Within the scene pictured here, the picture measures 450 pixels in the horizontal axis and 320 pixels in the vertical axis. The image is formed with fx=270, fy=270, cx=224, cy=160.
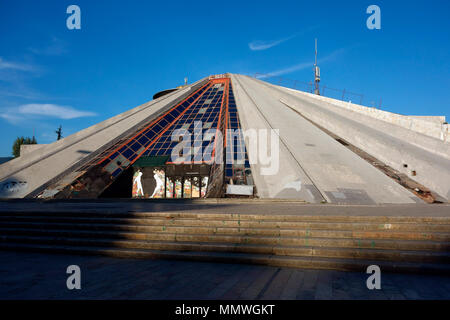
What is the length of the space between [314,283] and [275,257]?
1.09 meters

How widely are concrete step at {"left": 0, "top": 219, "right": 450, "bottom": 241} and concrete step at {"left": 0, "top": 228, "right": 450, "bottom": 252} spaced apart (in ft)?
0.50

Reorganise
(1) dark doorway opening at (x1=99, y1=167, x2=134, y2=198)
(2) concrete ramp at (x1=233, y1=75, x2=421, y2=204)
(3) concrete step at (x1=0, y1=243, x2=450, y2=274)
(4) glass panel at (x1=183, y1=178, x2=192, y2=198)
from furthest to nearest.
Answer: (4) glass panel at (x1=183, y1=178, x2=192, y2=198), (1) dark doorway opening at (x1=99, y1=167, x2=134, y2=198), (2) concrete ramp at (x1=233, y1=75, x2=421, y2=204), (3) concrete step at (x1=0, y1=243, x2=450, y2=274)

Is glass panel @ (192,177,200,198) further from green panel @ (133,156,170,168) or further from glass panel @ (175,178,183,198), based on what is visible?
green panel @ (133,156,170,168)

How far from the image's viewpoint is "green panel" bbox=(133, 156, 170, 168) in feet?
46.5

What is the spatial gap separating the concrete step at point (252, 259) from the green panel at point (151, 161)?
825cm

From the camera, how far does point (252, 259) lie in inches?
183

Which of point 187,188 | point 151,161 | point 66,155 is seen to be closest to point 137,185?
point 151,161

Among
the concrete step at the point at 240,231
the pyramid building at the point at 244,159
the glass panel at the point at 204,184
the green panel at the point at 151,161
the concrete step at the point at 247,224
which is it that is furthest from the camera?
the green panel at the point at 151,161

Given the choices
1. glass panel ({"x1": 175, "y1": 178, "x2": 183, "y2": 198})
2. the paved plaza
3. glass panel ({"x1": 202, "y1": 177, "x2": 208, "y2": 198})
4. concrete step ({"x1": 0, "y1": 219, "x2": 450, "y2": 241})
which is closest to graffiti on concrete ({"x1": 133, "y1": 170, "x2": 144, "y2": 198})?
glass panel ({"x1": 175, "y1": 178, "x2": 183, "y2": 198})

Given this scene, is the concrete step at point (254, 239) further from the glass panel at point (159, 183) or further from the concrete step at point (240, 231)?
the glass panel at point (159, 183)

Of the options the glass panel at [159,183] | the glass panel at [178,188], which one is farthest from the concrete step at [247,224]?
the glass panel at [178,188]

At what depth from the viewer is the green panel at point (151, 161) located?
14.2m

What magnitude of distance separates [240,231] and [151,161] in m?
9.77

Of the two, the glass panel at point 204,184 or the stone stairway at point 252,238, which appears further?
the glass panel at point 204,184
